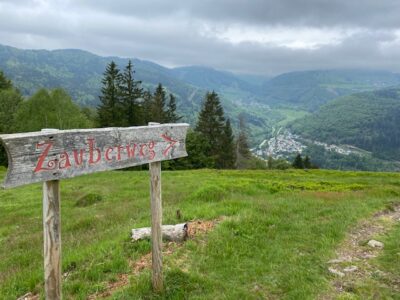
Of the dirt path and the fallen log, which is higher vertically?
the fallen log

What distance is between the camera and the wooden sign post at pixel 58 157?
421cm

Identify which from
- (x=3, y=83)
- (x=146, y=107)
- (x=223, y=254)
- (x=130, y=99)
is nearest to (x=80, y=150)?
(x=223, y=254)

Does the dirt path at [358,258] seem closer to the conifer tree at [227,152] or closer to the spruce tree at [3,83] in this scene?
the conifer tree at [227,152]

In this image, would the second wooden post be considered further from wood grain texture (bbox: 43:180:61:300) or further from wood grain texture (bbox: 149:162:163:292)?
wood grain texture (bbox: 43:180:61:300)

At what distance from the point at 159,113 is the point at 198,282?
61.5 meters

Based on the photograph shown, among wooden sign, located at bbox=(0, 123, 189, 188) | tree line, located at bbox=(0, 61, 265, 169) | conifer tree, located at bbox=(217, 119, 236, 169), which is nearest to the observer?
wooden sign, located at bbox=(0, 123, 189, 188)

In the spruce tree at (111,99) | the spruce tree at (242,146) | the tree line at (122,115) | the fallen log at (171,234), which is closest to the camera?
the fallen log at (171,234)

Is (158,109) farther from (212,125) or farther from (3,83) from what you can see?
(3,83)

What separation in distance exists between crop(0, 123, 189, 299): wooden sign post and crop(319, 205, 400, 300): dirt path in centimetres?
412

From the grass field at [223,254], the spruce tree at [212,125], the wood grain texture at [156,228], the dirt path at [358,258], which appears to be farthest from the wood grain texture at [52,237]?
the spruce tree at [212,125]

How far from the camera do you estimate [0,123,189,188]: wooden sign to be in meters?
4.19

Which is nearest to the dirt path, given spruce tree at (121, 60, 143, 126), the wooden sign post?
the wooden sign post

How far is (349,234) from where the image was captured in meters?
10.9

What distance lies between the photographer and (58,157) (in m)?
4.66
